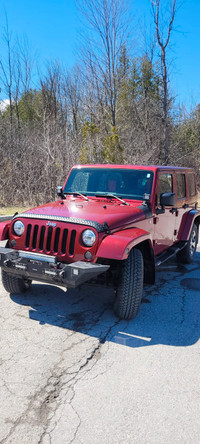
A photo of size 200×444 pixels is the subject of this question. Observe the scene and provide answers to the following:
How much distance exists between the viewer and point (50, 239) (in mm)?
3484

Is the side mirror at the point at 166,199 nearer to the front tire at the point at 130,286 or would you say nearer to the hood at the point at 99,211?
the hood at the point at 99,211

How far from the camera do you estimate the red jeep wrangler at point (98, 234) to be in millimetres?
3271

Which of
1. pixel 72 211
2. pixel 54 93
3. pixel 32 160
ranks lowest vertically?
pixel 72 211

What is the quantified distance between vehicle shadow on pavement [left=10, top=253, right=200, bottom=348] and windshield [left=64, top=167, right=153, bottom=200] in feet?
4.44

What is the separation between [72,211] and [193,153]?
60.1 ft

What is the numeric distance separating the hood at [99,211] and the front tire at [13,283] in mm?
789

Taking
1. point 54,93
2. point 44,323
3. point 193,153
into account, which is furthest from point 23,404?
point 54,93

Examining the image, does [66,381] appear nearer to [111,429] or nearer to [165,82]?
[111,429]

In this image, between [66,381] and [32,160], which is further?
[32,160]

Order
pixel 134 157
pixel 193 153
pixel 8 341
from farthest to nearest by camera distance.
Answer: pixel 193 153, pixel 134 157, pixel 8 341

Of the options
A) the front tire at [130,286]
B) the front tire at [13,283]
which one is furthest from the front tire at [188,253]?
the front tire at [13,283]

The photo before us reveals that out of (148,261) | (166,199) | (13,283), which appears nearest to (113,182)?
(166,199)

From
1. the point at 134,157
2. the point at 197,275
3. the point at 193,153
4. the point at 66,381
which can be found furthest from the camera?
the point at 193,153

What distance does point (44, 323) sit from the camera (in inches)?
138
